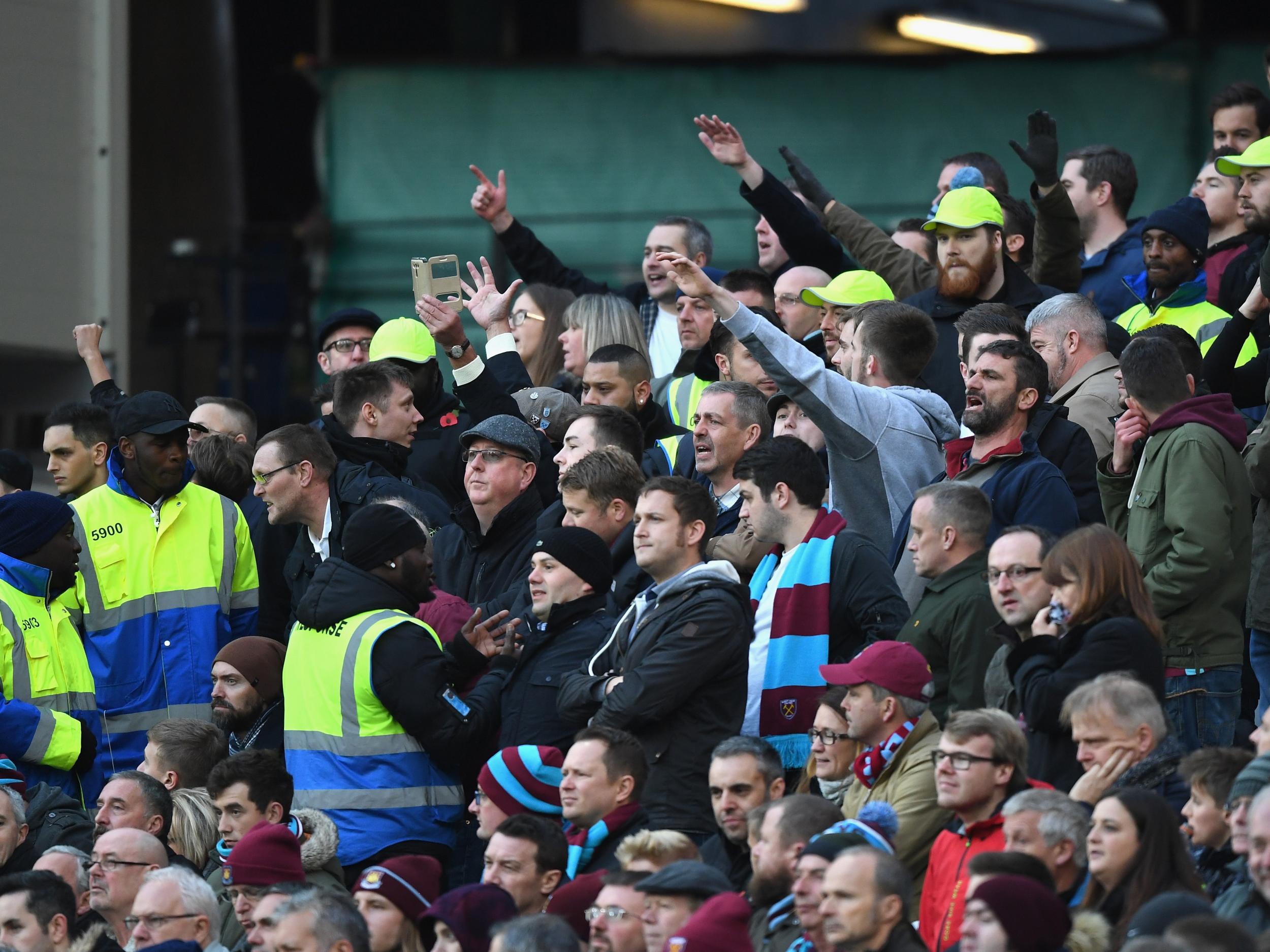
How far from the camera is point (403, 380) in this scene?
9.08 m

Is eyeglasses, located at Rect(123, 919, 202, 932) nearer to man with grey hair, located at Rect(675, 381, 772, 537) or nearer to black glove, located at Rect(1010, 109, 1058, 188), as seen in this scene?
man with grey hair, located at Rect(675, 381, 772, 537)

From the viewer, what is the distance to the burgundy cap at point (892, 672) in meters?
6.59

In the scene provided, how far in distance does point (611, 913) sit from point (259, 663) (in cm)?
258

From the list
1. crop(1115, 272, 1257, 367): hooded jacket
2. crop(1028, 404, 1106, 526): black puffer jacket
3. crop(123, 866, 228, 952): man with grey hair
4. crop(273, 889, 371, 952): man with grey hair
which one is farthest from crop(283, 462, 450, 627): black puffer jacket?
crop(1115, 272, 1257, 367): hooded jacket

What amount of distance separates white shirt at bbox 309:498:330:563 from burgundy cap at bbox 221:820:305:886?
5.82ft

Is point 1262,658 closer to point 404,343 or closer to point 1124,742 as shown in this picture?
point 1124,742

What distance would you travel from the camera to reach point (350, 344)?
1042 cm

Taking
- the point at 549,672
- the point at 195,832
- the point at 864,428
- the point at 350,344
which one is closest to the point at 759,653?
the point at 549,672

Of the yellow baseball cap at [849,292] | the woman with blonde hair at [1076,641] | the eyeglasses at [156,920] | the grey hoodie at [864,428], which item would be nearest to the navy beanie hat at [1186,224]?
the yellow baseball cap at [849,292]

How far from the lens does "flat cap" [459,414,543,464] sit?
841 centimetres

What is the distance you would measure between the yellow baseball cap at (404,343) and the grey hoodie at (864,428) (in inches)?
90.3

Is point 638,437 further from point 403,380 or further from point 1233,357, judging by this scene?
point 1233,357

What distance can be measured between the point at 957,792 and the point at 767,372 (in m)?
1.95

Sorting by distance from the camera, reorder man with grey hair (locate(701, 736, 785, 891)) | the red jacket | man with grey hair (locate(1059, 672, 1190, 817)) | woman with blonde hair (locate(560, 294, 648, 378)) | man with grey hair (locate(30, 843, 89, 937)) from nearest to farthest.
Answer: the red jacket → man with grey hair (locate(1059, 672, 1190, 817)) → man with grey hair (locate(701, 736, 785, 891)) → man with grey hair (locate(30, 843, 89, 937)) → woman with blonde hair (locate(560, 294, 648, 378))
